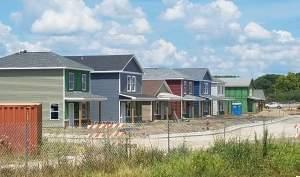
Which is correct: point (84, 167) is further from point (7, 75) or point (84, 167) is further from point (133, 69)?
point (133, 69)

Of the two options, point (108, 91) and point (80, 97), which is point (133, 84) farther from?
point (80, 97)

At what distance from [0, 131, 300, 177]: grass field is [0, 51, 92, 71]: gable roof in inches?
1305

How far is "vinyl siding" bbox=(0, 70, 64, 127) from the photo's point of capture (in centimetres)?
5009

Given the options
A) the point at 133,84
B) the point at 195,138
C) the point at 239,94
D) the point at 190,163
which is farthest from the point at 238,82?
the point at 190,163

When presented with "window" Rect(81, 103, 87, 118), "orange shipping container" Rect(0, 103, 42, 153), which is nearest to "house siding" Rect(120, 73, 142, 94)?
"window" Rect(81, 103, 87, 118)

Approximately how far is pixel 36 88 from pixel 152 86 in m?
22.3

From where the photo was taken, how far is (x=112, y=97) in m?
58.8

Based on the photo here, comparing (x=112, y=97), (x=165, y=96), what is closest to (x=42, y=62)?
(x=112, y=97)

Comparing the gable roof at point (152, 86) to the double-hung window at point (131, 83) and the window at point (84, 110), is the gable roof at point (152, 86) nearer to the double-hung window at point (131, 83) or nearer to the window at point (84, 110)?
the double-hung window at point (131, 83)

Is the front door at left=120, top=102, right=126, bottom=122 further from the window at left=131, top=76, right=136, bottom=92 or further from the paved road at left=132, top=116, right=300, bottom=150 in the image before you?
the paved road at left=132, top=116, right=300, bottom=150

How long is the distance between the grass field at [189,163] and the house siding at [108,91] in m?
39.8

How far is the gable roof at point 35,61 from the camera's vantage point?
50431 millimetres

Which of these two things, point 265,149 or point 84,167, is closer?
point 84,167

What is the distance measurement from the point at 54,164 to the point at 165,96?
53647 mm
